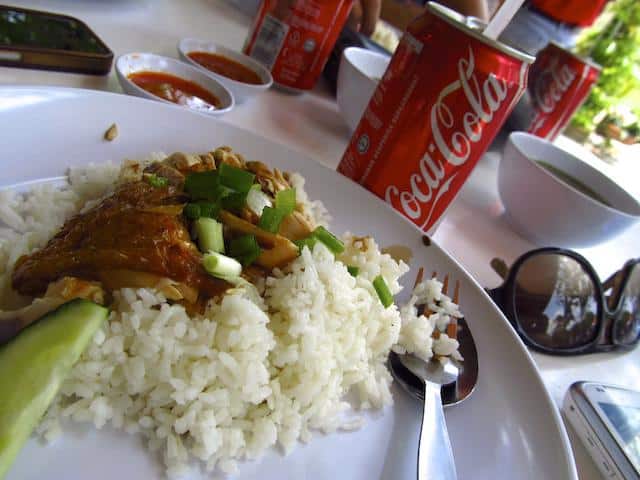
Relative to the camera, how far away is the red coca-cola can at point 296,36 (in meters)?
1.88

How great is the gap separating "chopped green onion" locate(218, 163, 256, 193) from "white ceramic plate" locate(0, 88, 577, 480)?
404mm

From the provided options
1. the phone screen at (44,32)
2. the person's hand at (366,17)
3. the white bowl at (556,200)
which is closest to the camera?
the phone screen at (44,32)

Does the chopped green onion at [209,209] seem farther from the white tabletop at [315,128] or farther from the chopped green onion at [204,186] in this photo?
the white tabletop at [315,128]

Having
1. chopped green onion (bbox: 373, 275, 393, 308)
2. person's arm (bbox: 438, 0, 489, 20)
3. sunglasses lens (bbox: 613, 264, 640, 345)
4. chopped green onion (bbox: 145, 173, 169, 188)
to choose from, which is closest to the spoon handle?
chopped green onion (bbox: 373, 275, 393, 308)

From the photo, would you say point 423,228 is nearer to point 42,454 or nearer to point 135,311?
point 135,311

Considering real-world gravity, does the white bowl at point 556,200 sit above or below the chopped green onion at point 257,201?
above

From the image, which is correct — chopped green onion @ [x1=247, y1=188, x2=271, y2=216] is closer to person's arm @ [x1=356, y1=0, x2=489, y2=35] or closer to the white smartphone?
the white smartphone

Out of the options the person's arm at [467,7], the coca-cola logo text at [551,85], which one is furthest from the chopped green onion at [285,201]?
the person's arm at [467,7]

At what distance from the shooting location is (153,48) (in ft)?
6.34

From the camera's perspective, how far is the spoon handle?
771 millimetres

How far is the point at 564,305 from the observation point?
1.49 meters

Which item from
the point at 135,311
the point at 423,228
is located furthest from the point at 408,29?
the point at 135,311

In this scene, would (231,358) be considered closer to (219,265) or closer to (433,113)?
(219,265)

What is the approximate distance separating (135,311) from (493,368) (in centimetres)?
75
